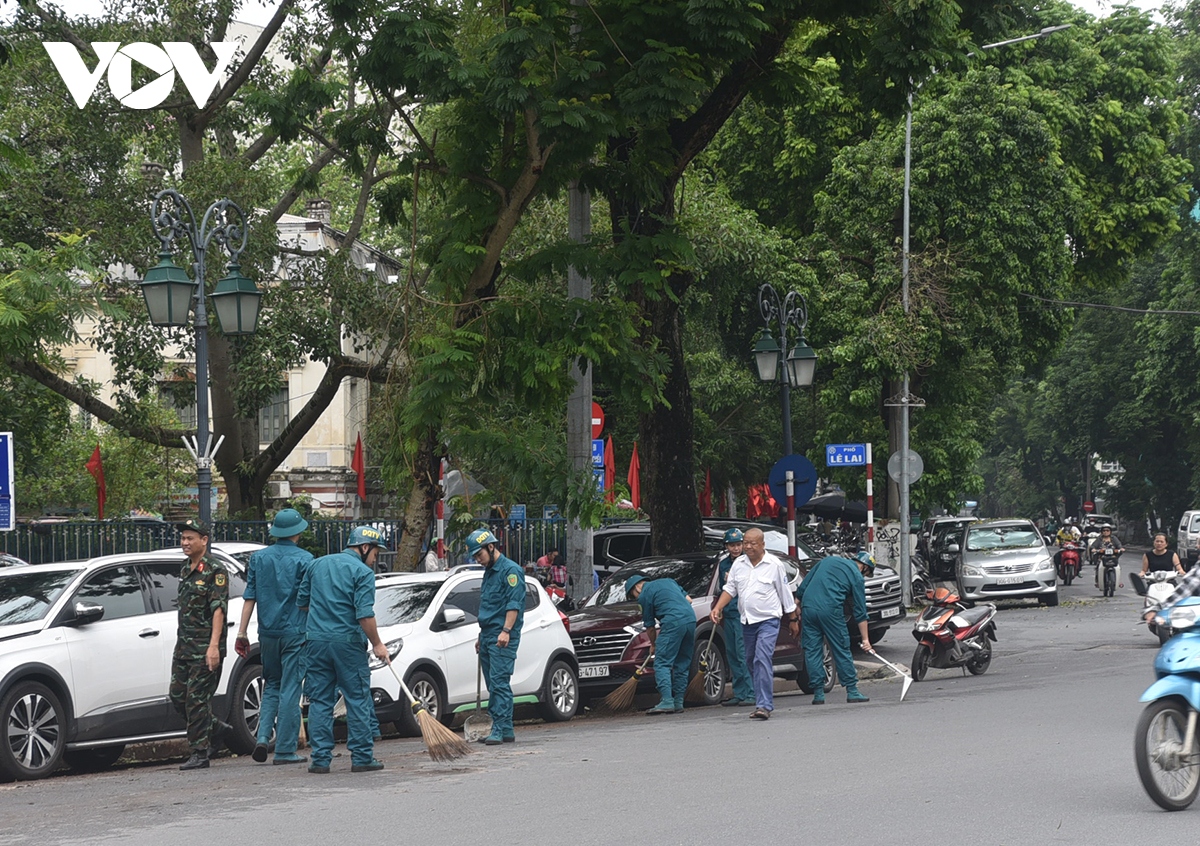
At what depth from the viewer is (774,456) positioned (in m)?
43.4

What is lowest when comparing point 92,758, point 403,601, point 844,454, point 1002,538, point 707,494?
point 92,758

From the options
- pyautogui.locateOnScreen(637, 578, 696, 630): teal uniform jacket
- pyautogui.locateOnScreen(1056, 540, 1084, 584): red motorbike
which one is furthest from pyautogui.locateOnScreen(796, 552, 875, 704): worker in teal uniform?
pyautogui.locateOnScreen(1056, 540, 1084, 584): red motorbike

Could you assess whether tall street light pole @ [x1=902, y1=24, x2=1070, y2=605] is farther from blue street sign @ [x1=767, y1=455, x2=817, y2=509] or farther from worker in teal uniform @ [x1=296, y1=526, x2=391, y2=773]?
worker in teal uniform @ [x1=296, y1=526, x2=391, y2=773]

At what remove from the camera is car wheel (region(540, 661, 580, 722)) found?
1568cm

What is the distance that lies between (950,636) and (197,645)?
972 centimetres

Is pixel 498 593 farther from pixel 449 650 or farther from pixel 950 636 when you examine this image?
pixel 950 636

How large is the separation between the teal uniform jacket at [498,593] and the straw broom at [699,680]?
13.3 feet

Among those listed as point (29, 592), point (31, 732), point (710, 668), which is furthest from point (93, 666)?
point (710, 668)

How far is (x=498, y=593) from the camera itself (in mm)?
13062

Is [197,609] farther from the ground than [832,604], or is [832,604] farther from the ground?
[197,609]

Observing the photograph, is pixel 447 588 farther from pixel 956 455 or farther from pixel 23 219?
pixel 956 455

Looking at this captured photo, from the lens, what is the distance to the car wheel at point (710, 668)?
660 inches

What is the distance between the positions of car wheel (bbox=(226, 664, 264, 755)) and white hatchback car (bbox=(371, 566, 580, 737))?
41.5 inches

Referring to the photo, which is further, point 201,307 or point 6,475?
point 201,307
